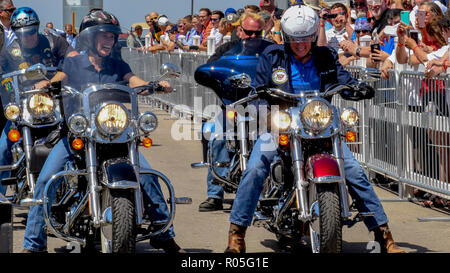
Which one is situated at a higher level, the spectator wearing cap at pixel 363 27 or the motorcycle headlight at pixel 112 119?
the spectator wearing cap at pixel 363 27

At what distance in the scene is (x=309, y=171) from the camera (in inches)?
240

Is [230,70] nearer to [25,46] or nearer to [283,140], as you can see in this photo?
[25,46]

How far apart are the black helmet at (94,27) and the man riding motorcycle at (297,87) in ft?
3.53

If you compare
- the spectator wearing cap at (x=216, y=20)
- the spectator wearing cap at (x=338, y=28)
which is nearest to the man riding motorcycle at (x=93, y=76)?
the spectator wearing cap at (x=338, y=28)

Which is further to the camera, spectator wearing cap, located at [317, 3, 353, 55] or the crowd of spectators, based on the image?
spectator wearing cap, located at [317, 3, 353, 55]

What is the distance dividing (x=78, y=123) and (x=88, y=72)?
0.51 m

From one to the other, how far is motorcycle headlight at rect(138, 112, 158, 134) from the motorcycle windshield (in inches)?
81.9

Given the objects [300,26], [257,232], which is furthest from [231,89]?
[300,26]

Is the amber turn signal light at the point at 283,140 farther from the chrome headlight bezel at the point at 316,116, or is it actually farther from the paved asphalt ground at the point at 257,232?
the paved asphalt ground at the point at 257,232

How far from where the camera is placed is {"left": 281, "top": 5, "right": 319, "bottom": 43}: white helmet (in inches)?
258

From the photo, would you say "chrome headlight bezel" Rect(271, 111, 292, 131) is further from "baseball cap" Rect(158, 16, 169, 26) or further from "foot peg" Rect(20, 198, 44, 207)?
"baseball cap" Rect(158, 16, 169, 26)

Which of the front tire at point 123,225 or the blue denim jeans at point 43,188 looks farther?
the blue denim jeans at point 43,188

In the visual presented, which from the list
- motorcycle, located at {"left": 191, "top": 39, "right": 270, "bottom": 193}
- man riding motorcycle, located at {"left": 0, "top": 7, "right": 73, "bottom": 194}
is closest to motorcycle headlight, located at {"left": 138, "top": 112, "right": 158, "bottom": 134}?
motorcycle, located at {"left": 191, "top": 39, "right": 270, "bottom": 193}

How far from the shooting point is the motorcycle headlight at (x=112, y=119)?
5922mm
